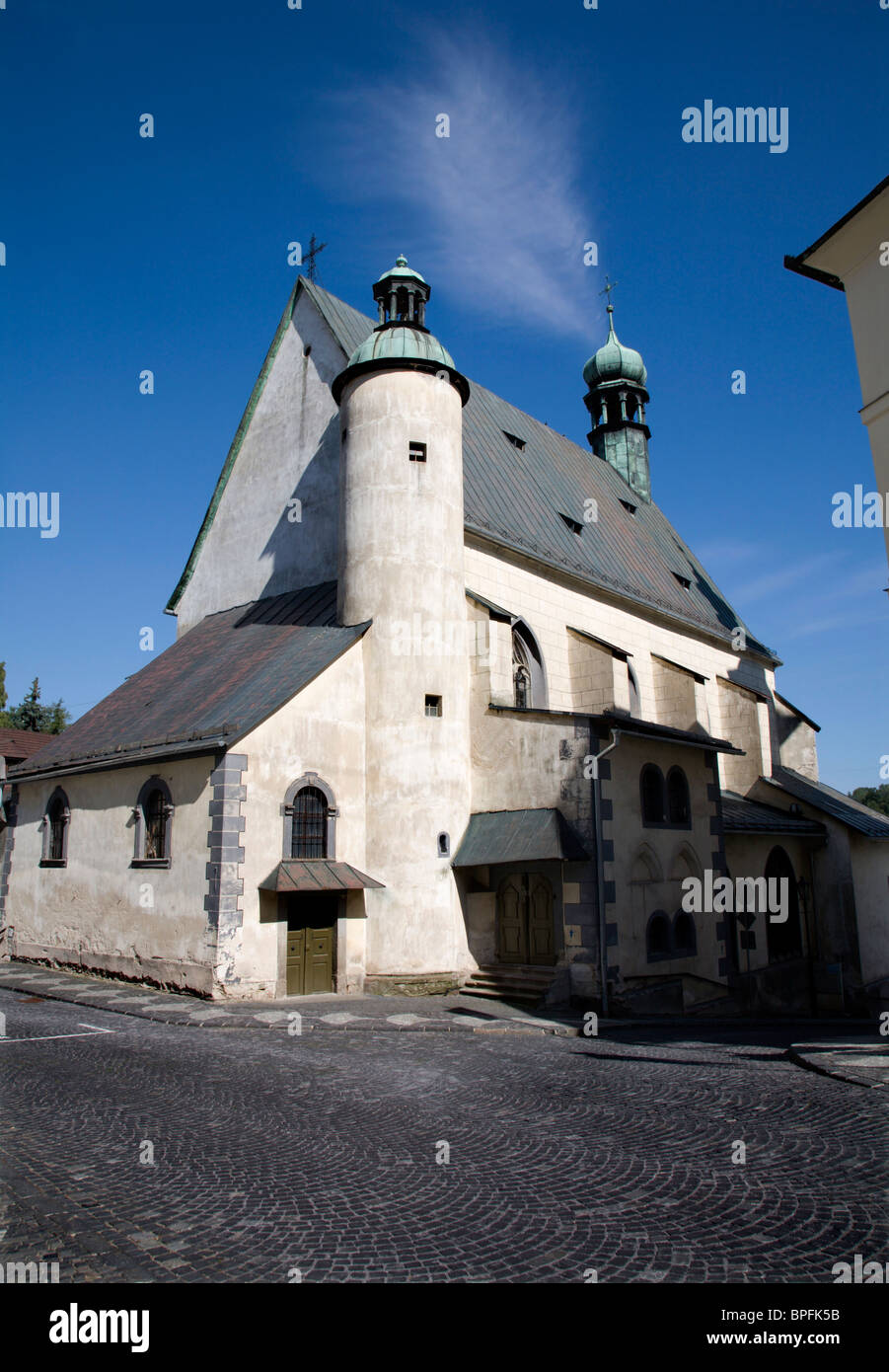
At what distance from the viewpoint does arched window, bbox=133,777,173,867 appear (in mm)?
17734

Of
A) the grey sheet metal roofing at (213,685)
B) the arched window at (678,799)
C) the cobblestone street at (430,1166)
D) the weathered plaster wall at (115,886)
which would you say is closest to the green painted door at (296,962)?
the weathered plaster wall at (115,886)

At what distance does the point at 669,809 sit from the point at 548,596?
22.7ft

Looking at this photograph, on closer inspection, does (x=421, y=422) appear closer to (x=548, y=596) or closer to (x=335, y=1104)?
(x=548, y=596)

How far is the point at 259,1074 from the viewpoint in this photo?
34.0 feet

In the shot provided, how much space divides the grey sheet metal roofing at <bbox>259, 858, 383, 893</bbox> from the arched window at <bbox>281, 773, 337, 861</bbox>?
20 cm

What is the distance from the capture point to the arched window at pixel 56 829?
21.3 meters

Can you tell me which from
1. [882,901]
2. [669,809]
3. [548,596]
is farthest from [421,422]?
[882,901]

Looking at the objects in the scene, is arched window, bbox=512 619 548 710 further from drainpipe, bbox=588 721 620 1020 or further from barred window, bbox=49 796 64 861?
barred window, bbox=49 796 64 861

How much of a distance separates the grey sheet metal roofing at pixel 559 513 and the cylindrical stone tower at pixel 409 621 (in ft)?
7.39

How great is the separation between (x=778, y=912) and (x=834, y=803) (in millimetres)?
5116

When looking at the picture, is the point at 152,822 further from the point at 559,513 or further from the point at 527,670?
the point at 559,513

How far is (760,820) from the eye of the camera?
80.8ft

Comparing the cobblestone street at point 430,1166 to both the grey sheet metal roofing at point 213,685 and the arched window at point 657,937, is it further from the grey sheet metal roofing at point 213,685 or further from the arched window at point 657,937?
the grey sheet metal roofing at point 213,685
